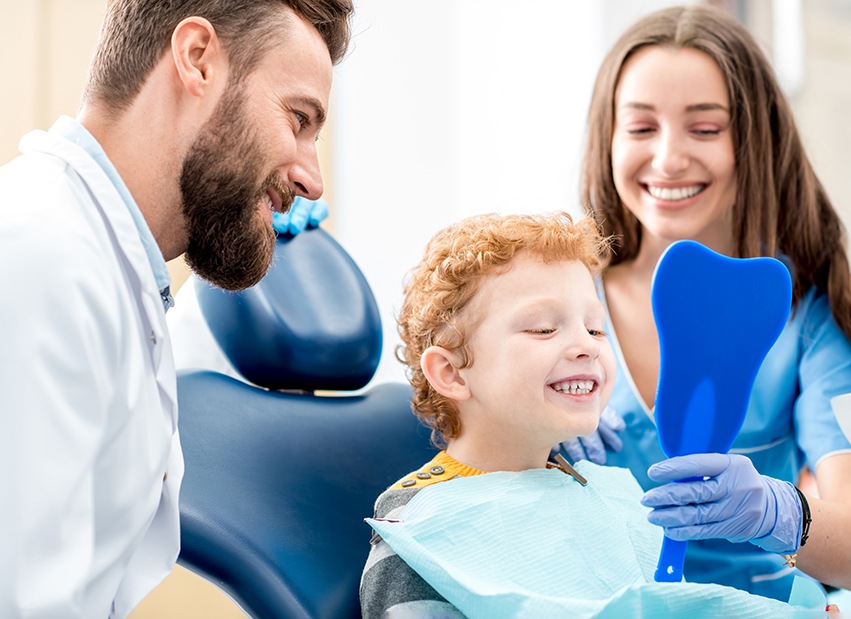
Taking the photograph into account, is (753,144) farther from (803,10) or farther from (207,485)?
(803,10)

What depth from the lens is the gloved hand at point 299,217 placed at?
1618 mm

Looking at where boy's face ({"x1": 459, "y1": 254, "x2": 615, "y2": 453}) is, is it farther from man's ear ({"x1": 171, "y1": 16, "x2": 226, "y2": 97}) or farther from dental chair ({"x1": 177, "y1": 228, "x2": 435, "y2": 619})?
man's ear ({"x1": 171, "y1": 16, "x2": 226, "y2": 97})

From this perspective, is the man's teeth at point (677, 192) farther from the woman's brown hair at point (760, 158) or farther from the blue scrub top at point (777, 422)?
the blue scrub top at point (777, 422)

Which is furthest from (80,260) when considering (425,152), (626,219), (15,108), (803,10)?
(803,10)

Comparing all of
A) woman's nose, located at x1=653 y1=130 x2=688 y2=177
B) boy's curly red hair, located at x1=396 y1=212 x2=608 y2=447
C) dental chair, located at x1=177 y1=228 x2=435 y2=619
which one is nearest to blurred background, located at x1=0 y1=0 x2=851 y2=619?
woman's nose, located at x1=653 y1=130 x2=688 y2=177

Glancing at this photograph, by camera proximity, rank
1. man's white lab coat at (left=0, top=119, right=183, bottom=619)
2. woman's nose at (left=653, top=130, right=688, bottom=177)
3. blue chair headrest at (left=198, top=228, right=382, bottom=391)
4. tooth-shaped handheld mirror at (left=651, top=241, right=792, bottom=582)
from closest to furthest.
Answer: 1. man's white lab coat at (left=0, top=119, right=183, bottom=619)
2. tooth-shaped handheld mirror at (left=651, top=241, right=792, bottom=582)
3. blue chair headrest at (left=198, top=228, right=382, bottom=391)
4. woman's nose at (left=653, top=130, right=688, bottom=177)

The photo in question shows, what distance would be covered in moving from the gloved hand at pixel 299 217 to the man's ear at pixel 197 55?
0.40 meters

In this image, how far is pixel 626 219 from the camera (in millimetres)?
1952

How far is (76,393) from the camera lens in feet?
3.18

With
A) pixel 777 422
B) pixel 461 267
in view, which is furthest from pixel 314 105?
pixel 777 422

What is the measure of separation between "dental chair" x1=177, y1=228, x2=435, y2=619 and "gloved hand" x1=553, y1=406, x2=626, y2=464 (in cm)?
24

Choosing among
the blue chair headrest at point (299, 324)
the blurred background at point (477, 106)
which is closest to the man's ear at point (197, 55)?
the blue chair headrest at point (299, 324)

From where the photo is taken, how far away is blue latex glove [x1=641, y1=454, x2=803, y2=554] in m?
1.22

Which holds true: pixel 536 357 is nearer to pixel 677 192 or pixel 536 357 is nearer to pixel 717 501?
pixel 717 501
